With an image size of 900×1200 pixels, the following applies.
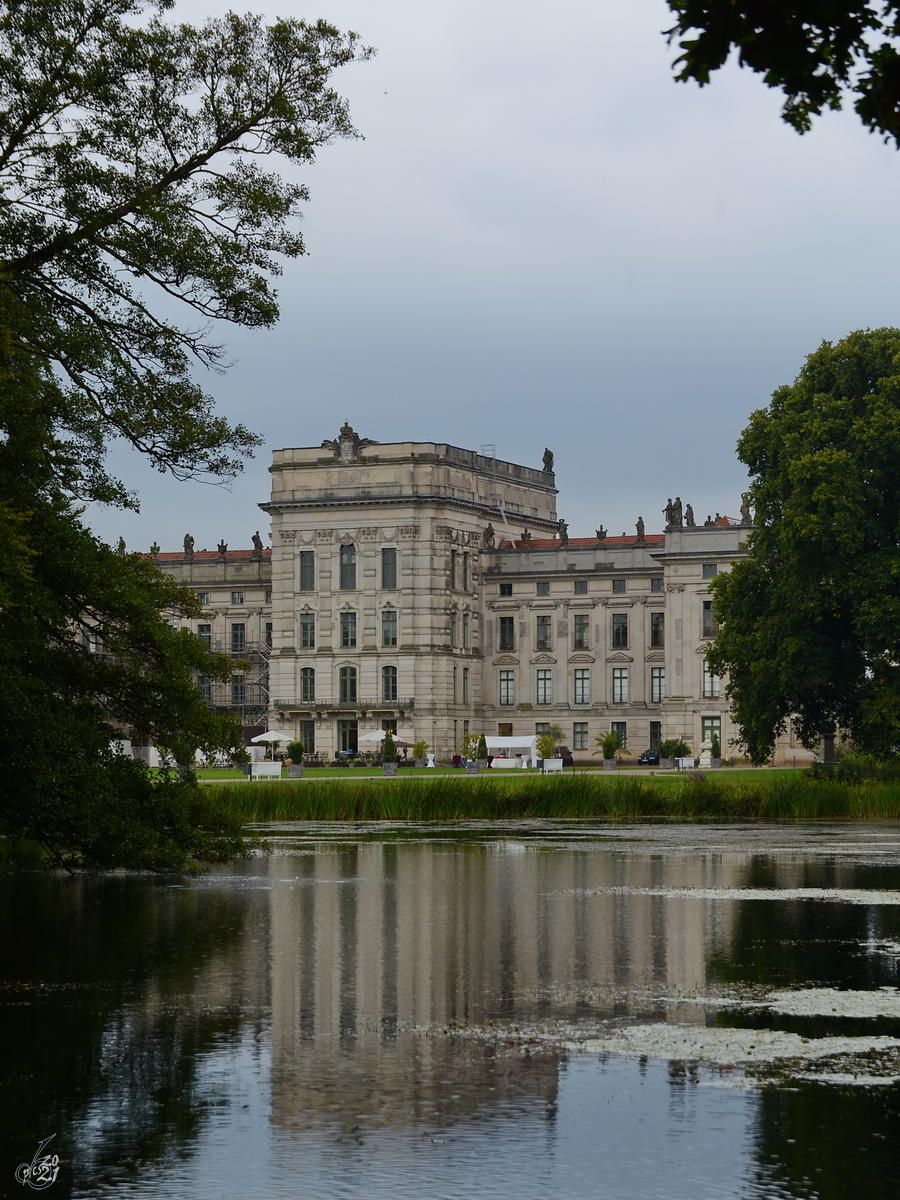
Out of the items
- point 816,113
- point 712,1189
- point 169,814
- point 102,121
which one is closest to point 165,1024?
point 712,1189

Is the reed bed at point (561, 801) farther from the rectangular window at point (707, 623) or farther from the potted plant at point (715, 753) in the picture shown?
the rectangular window at point (707, 623)

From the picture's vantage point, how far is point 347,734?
10981 cm

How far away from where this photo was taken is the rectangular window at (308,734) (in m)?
110

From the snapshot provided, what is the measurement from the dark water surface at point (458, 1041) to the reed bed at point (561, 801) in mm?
19230

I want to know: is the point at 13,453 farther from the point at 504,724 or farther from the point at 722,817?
the point at 504,724

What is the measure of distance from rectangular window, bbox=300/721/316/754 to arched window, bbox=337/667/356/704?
8.54ft

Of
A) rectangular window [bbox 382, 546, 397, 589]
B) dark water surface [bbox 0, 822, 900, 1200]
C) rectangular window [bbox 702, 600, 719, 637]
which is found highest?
rectangular window [bbox 382, 546, 397, 589]

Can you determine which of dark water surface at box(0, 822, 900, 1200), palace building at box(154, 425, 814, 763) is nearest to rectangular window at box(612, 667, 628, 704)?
palace building at box(154, 425, 814, 763)

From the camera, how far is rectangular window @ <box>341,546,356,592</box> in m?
111

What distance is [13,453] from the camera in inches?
813

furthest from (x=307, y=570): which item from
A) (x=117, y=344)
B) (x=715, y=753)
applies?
(x=117, y=344)

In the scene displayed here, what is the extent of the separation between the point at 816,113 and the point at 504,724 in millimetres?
107420

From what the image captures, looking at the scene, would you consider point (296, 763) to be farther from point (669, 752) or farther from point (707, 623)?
Answer: point (707, 623)

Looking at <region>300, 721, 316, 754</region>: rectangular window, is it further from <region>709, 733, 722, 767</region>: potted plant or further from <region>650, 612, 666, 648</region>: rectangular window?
<region>709, 733, 722, 767</region>: potted plant
